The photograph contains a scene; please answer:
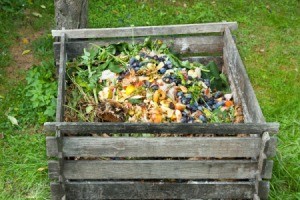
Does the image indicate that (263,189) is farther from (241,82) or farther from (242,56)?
(242,56)

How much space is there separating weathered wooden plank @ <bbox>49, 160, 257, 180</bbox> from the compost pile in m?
0.55

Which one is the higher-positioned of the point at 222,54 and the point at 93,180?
the point at 222,54

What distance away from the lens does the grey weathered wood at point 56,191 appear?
359cm

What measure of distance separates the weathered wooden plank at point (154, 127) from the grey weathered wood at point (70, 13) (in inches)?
88.7

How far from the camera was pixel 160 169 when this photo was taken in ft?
11.6

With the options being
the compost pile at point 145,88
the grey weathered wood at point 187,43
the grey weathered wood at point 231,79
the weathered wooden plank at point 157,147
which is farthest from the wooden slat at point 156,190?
the grey weathered wood at point 187,43

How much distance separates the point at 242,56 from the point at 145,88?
225cm

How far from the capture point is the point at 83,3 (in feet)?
17.8

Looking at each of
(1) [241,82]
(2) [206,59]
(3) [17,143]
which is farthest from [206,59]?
(3) [17,143]

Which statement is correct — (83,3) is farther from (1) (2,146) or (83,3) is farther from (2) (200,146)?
(2) (200,146)

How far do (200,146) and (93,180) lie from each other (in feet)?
2.67

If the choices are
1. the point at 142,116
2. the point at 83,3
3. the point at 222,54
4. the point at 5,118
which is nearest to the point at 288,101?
the point at 222,54

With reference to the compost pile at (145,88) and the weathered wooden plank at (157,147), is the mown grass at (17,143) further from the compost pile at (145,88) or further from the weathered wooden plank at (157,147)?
the weathered wooden plank at (157,147)

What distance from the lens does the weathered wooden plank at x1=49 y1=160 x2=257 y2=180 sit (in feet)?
11.6
